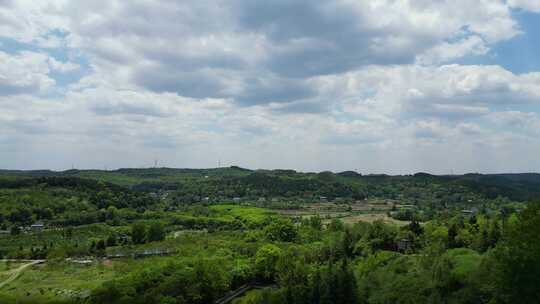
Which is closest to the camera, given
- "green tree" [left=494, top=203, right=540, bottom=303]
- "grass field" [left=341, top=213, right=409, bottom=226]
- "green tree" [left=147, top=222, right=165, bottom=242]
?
"green tree" [left=494, top=203, right=540, bottom=303]

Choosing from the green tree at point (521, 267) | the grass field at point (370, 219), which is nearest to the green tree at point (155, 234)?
the grass field at point (370, 219)

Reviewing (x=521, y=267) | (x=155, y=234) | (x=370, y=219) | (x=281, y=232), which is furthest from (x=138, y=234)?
(x=521, y=267)

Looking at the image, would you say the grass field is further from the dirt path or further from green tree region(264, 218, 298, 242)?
the dirt path

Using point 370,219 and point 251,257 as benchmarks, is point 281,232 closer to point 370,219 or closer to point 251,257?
point 251,257

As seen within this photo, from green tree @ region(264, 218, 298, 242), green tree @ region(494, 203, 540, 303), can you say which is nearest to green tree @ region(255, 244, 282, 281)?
green tree @ region(264, 218, 298, 242)

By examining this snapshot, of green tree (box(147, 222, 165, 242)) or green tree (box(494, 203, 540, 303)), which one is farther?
green tree (box(147, 222, 165, 242))

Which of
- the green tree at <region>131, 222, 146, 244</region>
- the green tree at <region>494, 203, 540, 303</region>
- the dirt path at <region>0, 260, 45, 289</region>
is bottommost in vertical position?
the dirt path at <region>0, 260, 45, 289</region>

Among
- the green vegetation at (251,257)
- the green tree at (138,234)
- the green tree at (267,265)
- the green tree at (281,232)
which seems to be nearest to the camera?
the green vegetation at (251,257)

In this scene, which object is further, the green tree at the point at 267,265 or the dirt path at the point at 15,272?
the dirt path at the point at 15,272

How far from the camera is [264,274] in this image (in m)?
49.6

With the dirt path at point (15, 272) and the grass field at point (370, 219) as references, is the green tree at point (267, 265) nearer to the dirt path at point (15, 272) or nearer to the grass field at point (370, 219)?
the dirt path at point (15, 272)

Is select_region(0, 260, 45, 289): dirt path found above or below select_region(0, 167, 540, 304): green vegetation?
below

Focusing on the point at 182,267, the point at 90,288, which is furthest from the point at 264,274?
A: the point at 90,288

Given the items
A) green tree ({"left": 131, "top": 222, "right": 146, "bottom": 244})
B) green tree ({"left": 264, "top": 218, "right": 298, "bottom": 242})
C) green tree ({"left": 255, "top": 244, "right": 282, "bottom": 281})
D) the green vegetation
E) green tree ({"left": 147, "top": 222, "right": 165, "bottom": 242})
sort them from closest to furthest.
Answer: the green vegetation < green tree ({"left": 255, "top": 244, "right": 282, "bottom": 281}) < green tree ({"left": 264, "top": 218, "right": 298, "bottom": 242}) < green tree ({"left": 131, "top": 222, "right": 146, "bottom": 244}) < green tree ({"left": 147, "top": 222, "right": 165, "bottom": 242})
